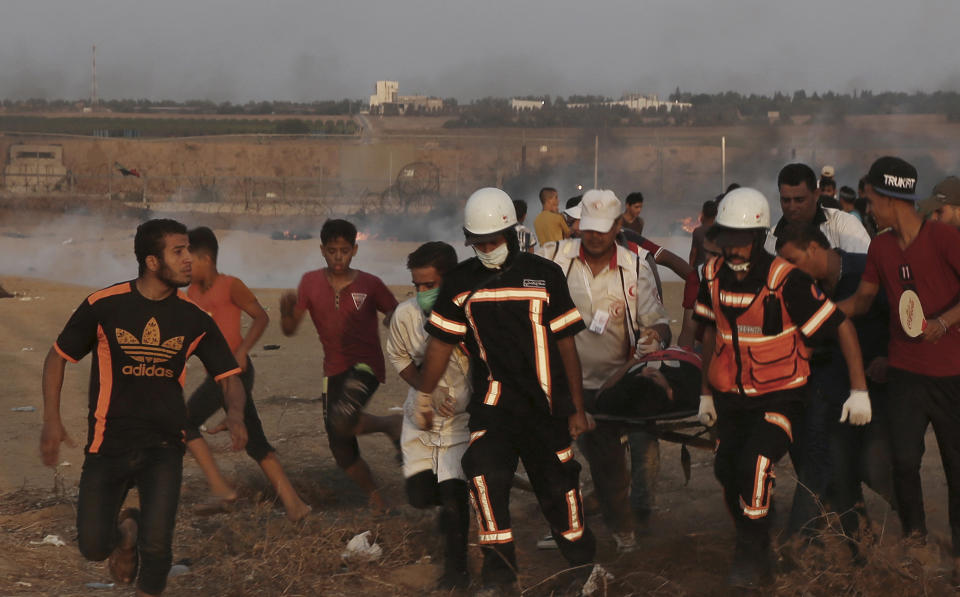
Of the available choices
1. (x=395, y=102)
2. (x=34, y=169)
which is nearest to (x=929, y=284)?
(x=34, y=169)

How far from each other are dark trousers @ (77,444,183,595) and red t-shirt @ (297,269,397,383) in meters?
2.07

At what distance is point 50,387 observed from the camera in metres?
4.96

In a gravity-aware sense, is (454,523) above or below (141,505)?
below

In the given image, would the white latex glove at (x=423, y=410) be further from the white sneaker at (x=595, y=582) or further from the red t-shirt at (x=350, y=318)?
the red t-shirt at (x=350, y=318)

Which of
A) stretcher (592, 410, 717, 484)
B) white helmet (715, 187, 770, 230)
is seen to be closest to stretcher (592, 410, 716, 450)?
stretcher (592, 410, 717, 484)

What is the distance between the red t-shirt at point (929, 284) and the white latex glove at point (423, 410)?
7.29ft

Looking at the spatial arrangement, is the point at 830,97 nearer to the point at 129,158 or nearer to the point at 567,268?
the point at 129,158

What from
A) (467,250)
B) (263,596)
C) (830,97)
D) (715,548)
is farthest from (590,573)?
(830,97)

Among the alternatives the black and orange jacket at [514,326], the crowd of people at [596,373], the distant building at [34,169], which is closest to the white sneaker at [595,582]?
the crowd of people at [596,373]

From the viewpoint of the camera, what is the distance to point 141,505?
16.0 feet

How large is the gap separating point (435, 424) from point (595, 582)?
1127mm

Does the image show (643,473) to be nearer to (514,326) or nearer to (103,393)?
(514,326)

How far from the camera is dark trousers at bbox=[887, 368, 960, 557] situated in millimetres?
5242

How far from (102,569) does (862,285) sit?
4194mm
